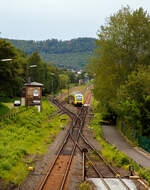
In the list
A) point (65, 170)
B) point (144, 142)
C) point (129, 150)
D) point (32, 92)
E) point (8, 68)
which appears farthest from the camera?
point (32, 92)

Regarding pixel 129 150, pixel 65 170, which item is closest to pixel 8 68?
pixel 129 150

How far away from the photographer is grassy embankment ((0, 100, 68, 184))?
1639 centimetres

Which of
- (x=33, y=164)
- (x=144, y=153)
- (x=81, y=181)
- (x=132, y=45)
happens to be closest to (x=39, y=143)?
(x=33, y=164)

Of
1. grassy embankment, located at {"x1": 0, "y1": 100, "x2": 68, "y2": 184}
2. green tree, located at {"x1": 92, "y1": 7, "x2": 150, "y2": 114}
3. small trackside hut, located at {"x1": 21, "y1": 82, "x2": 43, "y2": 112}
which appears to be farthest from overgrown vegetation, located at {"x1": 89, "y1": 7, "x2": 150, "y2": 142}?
small trackside hut, located at {"x1": 21, "y1": 82, "x2": 43, "y2": 112}

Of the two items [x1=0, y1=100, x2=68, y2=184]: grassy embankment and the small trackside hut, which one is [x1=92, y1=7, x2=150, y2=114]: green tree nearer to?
[x1=0, y1=100, x2=68, y2=184]: grassy embankment

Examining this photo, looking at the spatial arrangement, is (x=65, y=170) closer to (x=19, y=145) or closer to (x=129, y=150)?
(x=19, y=145)

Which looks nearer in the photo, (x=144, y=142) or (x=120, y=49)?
(x=144, y=142)

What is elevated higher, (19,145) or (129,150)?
(19,145)

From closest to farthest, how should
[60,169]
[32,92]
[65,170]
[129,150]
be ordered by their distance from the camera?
[65,170], [60,169], [129,150], [32,92]

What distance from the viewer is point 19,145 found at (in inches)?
909

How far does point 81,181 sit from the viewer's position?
50.1 ft

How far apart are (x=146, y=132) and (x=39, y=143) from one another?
37.0 ft

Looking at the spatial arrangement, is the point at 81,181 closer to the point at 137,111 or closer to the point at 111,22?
the point at 137,111

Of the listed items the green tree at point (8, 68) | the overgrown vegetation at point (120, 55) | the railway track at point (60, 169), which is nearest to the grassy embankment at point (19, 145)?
the railway track at point (60, 169)
